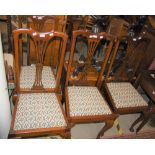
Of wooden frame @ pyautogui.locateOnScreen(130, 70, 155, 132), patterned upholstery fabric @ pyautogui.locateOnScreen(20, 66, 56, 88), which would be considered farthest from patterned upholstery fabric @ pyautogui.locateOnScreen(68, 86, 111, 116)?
wooden frame @ pyautogui.locateOnScreen(130, 70, 155, 132)

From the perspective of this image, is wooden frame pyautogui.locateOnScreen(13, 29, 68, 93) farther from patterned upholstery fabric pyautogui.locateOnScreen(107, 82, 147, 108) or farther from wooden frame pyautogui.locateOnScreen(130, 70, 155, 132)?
wooden frame pyautogui.locateOnScreen(130, 70, 155, 132)

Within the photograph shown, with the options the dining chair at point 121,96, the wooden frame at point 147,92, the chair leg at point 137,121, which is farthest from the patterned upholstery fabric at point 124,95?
the chair leg at point 137,121

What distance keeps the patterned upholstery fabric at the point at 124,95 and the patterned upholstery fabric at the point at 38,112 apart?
24.0 inches

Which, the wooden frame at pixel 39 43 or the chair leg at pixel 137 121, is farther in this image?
the chair leg at pixel 137 121

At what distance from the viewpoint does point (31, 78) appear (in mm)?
1646

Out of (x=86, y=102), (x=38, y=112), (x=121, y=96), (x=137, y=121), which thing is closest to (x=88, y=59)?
(x=86, y=102)

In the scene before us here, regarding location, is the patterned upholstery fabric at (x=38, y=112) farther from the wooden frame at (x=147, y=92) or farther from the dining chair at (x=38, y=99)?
the wooden frame at (x=147, y=92)

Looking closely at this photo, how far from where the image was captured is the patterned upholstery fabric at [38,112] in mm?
1375

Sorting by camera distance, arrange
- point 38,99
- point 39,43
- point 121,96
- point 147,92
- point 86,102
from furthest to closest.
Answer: point 147,92, point 121,96, point 86,102, point 38,99, point 39,43

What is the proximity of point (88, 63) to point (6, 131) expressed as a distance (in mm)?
882

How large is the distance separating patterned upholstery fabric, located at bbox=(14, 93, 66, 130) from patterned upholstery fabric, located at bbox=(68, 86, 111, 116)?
156 millimetres

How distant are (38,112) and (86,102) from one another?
1.46 ft

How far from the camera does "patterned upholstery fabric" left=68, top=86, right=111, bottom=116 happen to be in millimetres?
1595

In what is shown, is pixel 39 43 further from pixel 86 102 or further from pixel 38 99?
pixel 86 102
